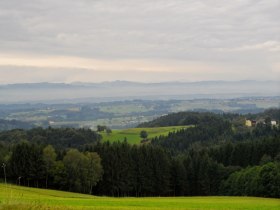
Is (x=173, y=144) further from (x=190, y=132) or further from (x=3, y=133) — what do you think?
(x=3, y=133)

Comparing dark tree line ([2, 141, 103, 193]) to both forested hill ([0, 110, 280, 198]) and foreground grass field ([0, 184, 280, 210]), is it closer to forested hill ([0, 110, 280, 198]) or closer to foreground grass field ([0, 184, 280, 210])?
forested hill ([0, 110, 280, 198])

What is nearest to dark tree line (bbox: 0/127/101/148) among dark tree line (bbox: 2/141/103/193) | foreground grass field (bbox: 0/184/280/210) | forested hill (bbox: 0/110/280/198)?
forested hill (bbox: 0/110/280/198)

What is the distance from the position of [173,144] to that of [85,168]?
10461 centimetres

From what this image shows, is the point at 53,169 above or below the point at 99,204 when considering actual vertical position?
below

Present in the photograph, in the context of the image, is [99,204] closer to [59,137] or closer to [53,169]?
[53,169]

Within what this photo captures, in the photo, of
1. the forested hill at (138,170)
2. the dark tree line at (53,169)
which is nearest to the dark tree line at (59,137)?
the forested hill at (138,170)

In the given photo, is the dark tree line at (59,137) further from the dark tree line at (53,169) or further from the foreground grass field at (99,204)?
the foreground grass field at (99,204)

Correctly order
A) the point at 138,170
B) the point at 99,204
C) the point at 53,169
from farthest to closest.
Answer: the point at 138,170 < the point at 53,169 < the point at 99,204

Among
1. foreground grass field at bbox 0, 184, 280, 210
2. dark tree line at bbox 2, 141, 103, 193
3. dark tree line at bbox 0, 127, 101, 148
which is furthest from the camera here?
dark tree line at bbox 0, 127, 101, 148

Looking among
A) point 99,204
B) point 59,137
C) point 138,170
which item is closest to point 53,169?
point 138,170

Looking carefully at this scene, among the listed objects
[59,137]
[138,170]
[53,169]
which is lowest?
[59,137]

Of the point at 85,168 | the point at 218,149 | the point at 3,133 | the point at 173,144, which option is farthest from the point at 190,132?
the point at 85,168

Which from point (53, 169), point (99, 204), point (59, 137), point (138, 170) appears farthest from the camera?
point (59, 137)

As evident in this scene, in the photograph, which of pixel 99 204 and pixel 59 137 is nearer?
pixel 99 204
